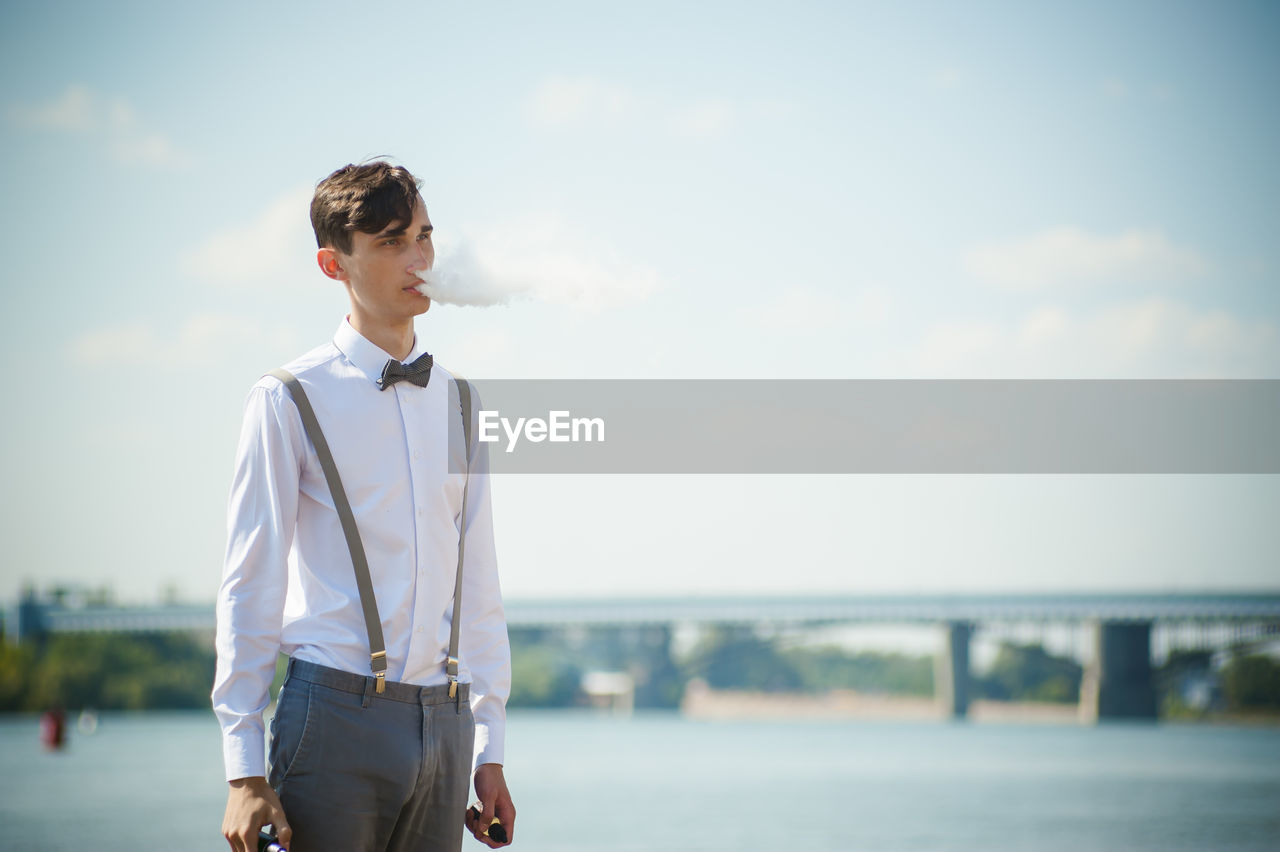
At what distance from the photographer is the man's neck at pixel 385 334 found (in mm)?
2891

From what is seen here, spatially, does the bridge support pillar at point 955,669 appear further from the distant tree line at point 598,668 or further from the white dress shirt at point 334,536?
the white dress shirt at point 334,536

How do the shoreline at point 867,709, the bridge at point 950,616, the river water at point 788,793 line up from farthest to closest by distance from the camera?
the shoreline at point 867,709 → the bridge at point 950,616 → the river water at point 788,793

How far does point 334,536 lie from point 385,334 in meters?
0.45

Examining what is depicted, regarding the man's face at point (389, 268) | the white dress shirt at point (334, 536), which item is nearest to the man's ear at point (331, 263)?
the man's face at point (389, 268)

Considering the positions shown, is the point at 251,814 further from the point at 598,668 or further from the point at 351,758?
the point at 598,668

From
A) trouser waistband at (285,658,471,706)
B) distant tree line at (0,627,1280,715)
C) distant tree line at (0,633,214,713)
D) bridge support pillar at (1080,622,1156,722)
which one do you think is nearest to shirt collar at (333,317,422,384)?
trouser waistband at (285,658,471,706)

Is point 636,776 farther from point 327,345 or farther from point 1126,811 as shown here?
point 327,345

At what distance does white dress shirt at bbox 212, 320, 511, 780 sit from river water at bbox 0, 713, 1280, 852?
58.2ft

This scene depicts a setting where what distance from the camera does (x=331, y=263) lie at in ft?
9.53

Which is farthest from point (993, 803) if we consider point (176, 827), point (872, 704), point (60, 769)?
point (872, 704)

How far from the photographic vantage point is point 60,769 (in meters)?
38.0

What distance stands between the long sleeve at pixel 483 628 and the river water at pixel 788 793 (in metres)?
17.5

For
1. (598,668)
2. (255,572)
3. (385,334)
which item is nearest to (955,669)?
(598,668)

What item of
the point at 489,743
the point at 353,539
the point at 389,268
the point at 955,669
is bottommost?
the point at 955,669
